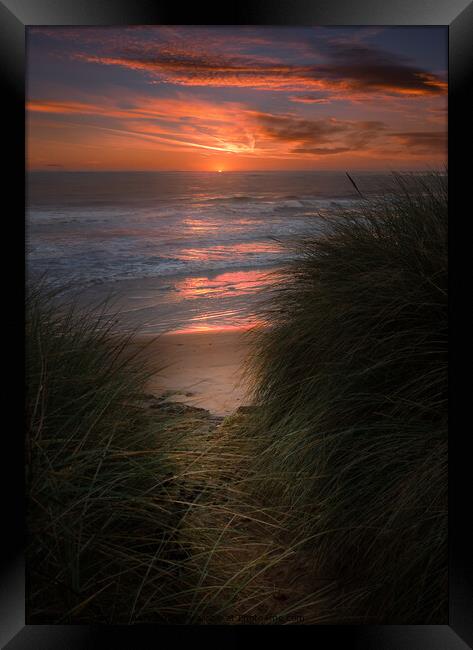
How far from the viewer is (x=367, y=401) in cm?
186

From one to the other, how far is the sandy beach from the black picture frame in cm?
40

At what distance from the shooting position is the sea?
190cm

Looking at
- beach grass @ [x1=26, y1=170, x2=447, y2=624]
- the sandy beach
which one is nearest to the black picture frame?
beach grass @ [x1=26, y1=170, x2=447, y2=624]

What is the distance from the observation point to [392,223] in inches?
79.1

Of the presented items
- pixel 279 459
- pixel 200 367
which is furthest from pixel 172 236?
pixel 279 459

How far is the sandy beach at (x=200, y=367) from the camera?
1959mm

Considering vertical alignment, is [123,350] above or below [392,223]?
below
